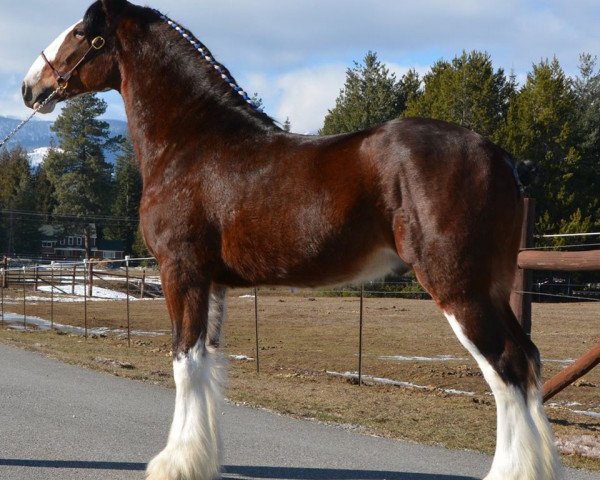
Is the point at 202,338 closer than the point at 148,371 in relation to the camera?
Yes

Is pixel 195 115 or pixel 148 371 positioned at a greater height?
pixel 195 115

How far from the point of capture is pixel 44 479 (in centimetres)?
509

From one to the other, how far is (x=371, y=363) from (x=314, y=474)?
31.4 feet

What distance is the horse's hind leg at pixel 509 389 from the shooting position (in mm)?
4141

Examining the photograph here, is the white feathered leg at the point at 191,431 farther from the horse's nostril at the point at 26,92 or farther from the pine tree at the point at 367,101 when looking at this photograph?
the pine tree at the point at 367,101

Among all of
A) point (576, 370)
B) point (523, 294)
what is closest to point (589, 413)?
point (523, 294)

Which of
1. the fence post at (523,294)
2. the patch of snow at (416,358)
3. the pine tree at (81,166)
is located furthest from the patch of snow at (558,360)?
the pine tree at (81,166)

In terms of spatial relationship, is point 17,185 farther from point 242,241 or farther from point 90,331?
point 242,241

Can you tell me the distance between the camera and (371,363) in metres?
14.9

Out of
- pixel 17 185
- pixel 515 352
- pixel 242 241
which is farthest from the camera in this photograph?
pixel 17 185

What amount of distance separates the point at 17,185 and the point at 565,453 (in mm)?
72308

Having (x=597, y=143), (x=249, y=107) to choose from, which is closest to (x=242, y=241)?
(x=249, y=107)

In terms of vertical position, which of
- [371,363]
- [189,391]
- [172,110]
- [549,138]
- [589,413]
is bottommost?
[371,363]

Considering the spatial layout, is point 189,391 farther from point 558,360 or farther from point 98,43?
point 558,360
